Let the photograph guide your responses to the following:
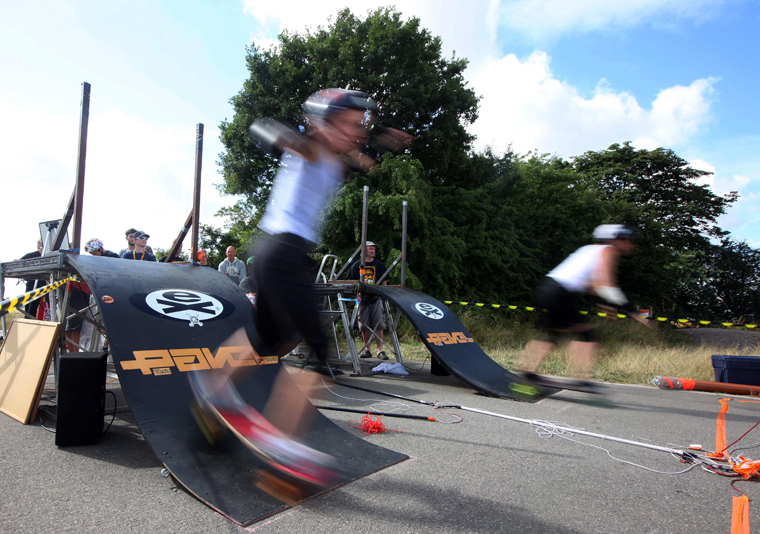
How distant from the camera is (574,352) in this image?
4.80 m

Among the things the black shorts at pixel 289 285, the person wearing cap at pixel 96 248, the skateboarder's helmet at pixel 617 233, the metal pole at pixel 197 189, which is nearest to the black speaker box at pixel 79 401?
the black shorts at pixel 289 285

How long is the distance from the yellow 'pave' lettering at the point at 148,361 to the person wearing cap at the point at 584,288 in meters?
Answer: 3.65

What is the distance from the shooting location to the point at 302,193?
104 inches

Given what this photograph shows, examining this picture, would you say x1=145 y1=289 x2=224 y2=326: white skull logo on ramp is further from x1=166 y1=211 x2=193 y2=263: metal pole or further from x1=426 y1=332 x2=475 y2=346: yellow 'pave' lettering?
x1=426 y1=332 x2=475 y2=346: yellow 'pave' lettering

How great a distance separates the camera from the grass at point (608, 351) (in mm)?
7055

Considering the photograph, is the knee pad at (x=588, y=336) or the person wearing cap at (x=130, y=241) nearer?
the knee pad at (x=588, y=336)

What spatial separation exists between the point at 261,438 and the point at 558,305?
3.28m

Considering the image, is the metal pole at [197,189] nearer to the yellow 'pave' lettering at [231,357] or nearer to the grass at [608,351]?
the yellow 'pave' lettering at [231,357]

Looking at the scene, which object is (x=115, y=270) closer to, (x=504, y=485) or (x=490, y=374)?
(x=504, y=485)

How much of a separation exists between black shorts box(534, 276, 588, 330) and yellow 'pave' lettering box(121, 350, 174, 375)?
11.9ft

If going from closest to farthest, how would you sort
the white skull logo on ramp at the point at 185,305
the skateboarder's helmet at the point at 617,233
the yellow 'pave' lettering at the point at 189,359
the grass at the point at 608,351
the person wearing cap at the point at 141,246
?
the yellow 'pave' lettering at the point at 189,359, the white skull logo on ramp at the point at 185,305, the skateboarder's helmet at the point at 617,233, the person wearing cap at the point at 141,246, the grass at the point at 608,351

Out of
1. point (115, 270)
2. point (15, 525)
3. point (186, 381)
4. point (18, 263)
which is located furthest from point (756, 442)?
point (18, 263)

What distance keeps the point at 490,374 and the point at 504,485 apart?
10.8ft

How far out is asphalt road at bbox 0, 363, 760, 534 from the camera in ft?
6.59
